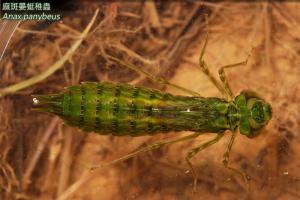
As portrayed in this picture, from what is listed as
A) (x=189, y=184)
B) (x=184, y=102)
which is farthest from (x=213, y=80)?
(x=189, y=184)

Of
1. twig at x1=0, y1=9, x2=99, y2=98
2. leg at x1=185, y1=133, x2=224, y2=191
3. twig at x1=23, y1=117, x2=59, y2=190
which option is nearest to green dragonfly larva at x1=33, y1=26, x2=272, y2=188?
leg at x1=185, y1=133, x2=224, y2=191

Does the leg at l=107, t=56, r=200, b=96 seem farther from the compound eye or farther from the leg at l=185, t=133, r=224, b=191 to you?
the compound eye

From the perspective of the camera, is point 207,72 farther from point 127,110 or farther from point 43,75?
point 43,75

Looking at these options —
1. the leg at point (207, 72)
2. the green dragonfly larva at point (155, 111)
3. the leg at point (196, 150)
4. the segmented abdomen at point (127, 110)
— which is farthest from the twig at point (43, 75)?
the leg at point (196, 150)

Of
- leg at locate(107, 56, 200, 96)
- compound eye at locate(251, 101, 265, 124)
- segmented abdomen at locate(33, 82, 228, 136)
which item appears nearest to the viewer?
segmented abdomen at locate(33, 82, 228, 136)

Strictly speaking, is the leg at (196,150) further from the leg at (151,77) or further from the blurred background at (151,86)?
the leg at (151,77)

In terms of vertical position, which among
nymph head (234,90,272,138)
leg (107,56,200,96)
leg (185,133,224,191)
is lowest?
leg (185,133,224,191)

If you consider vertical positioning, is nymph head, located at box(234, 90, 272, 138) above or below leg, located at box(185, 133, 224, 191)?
above
